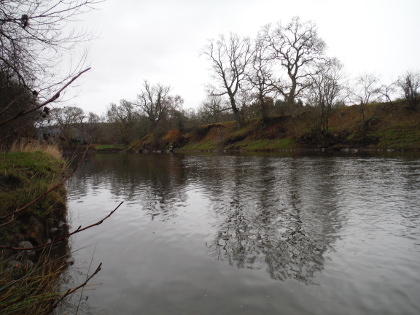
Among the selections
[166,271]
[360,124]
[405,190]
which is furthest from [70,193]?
[360,124]

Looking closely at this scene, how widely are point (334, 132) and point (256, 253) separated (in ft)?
112

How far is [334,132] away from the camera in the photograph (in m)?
35.8

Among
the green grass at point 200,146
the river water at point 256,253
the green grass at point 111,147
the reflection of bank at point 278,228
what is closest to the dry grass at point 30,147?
the river water at point 256,253

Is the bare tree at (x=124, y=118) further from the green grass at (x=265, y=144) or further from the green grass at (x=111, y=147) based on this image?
the green grass at (x=265, y=144)

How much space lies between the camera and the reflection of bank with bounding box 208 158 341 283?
5293mm

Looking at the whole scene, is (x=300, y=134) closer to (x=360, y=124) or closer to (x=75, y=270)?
(x=360, y=124)

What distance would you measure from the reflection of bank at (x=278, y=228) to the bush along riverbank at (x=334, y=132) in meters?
24.1

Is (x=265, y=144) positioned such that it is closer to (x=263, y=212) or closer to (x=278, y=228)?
(x=263, y=212)

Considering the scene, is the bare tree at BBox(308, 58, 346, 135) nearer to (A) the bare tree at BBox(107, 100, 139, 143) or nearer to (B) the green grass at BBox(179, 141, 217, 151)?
(B) the green grass at BBox(179, 141, 217, 151)

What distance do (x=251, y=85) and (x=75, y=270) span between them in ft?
134

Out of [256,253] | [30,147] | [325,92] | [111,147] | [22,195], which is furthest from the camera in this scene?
[111,147]

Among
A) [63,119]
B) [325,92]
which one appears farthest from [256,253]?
[325,92]

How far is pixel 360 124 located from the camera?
115 feet

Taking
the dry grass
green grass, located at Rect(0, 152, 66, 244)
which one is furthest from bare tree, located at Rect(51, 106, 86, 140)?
the dry grass
